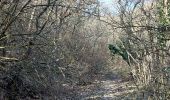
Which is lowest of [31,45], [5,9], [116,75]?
[116,75]

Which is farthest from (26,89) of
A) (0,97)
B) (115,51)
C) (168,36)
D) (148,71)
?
(115,51)

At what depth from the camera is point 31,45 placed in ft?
38.9

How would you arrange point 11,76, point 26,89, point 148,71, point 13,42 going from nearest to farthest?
point 148,71, point 13,42, point 11,76, point 26,89

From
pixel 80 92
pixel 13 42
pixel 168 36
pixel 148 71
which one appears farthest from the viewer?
pixel 80 92

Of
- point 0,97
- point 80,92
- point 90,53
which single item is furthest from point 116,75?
point 0,97

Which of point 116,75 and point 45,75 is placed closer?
point 45,75

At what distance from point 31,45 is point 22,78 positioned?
267 centimetres

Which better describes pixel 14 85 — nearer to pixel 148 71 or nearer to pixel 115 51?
pixel 148 71

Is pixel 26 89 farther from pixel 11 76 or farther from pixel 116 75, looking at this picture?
pixel 116 75

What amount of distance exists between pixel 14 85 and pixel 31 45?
2835mm

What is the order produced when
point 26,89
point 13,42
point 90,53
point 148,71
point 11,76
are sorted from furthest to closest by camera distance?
point 90,53
point 26,89
point 11,76
point 13,42
point 148,71

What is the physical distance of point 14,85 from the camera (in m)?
14.1

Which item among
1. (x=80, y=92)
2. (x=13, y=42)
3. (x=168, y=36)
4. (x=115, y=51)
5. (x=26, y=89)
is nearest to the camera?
(x=168, y=36)

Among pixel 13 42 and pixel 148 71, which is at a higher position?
pixel 13 42
